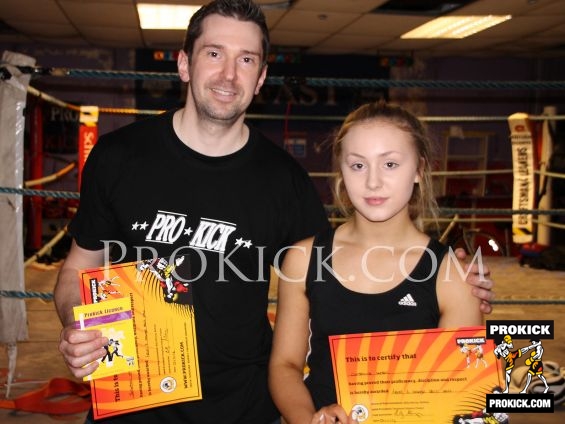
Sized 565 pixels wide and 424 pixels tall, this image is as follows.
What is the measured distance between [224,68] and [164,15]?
5.75m

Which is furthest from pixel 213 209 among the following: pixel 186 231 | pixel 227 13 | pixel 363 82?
pixel 363 82

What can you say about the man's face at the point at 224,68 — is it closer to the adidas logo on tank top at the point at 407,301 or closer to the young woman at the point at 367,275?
the young woman at the point at 367,275

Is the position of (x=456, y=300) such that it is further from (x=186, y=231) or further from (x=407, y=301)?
(x=186, y=231)

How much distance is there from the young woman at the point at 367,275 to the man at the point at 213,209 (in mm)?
113

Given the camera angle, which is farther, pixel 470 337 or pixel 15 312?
pixel 15 312

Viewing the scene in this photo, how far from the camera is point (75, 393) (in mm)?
2834

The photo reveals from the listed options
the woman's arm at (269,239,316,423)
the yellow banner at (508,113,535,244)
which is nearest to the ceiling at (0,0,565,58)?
the yellow banner at (508,113,535,244)

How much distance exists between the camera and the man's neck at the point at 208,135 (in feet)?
4.70

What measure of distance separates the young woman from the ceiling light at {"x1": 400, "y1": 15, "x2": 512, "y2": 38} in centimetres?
593

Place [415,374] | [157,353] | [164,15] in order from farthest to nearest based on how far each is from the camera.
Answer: [164,15] → [157,353] → [415,374]

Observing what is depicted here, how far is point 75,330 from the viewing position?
3.88 feet

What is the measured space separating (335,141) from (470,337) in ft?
1.90

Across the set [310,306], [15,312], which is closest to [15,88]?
[15,312]

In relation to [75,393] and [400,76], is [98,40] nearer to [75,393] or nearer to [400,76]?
[400,76]
